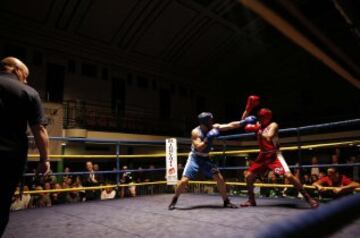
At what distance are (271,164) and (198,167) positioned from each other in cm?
89

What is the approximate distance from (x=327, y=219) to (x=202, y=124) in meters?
3.54

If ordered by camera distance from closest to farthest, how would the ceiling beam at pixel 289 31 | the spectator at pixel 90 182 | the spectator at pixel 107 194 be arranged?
the ceiling beam at pixel 289 31, the spectator at pixel 90 182, the spectator at pixel 107 194

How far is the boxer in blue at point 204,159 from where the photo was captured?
398 cm

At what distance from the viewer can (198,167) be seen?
409 cm

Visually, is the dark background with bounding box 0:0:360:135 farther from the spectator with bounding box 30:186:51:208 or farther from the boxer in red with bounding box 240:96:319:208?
the boxer in red with bounding box 240:96:319:208

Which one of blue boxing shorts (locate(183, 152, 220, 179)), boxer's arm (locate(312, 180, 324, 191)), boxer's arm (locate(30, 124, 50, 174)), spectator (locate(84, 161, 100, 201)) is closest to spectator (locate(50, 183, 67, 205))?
spectator (locate(84, 161, 100, 201))

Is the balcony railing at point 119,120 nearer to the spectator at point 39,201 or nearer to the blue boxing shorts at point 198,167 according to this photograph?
the spectator at point 39,201

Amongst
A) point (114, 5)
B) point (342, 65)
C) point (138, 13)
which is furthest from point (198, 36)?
point (342, 65)

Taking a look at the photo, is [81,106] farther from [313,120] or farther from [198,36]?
[313,120]

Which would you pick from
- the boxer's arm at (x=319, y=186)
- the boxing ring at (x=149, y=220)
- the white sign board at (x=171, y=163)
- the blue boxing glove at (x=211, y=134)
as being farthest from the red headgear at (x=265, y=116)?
the white sign board at (x=171, y=163)

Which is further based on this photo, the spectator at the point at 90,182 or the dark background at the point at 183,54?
the dark background at the point at 183,54

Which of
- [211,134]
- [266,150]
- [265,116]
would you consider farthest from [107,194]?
[265,116]

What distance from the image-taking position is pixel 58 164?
12.1m

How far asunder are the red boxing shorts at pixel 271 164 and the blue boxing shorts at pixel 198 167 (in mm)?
502
